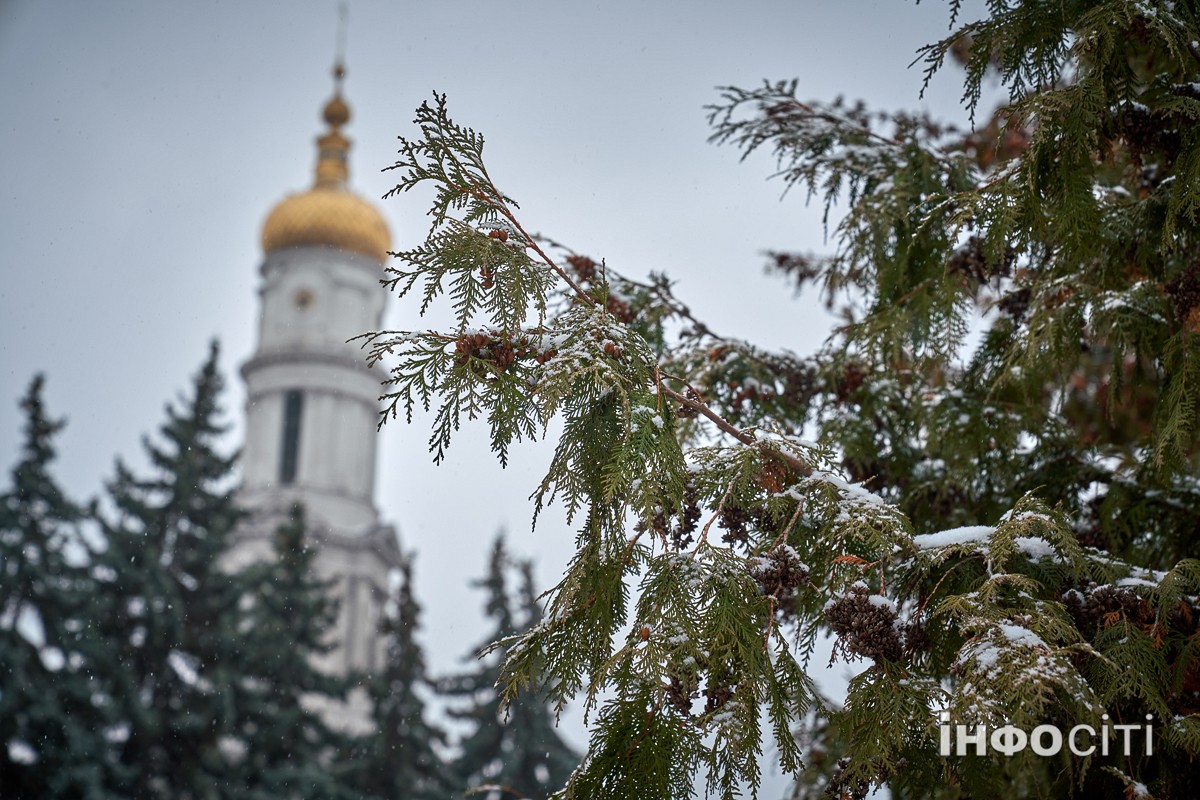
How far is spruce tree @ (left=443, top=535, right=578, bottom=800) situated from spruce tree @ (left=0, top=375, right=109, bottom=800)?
7043 millimetres

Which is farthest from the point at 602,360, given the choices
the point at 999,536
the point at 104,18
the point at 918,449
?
the point at 104,18

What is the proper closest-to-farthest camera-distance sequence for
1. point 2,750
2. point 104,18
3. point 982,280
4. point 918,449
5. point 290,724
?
1. point 982,280
2. point 918,449
3. point 2,750
4. point 290,724
5. point 104,18

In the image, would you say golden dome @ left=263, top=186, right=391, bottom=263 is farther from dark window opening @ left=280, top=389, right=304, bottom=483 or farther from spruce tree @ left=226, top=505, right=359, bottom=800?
spruce tree @ left=226, top=505, right=359, bottom=800

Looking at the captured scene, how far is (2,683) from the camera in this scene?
2019 cm

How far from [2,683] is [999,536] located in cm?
2044

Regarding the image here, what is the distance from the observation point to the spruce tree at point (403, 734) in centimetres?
2222

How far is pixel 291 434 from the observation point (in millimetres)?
44094

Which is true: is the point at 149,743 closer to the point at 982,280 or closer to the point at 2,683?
the point at 2,683

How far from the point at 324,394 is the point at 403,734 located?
75.7 ft

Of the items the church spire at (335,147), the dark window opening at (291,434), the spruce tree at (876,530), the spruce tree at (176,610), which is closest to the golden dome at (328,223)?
the church spire at (335,147)

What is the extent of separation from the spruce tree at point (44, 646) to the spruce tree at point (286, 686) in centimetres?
240

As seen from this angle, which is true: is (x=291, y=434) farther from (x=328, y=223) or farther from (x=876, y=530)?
(x=876, y=530)

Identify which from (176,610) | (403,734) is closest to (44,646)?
(176,610)

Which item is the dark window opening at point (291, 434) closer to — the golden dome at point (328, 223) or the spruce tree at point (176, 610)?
the golden dome at point (328, 223)
